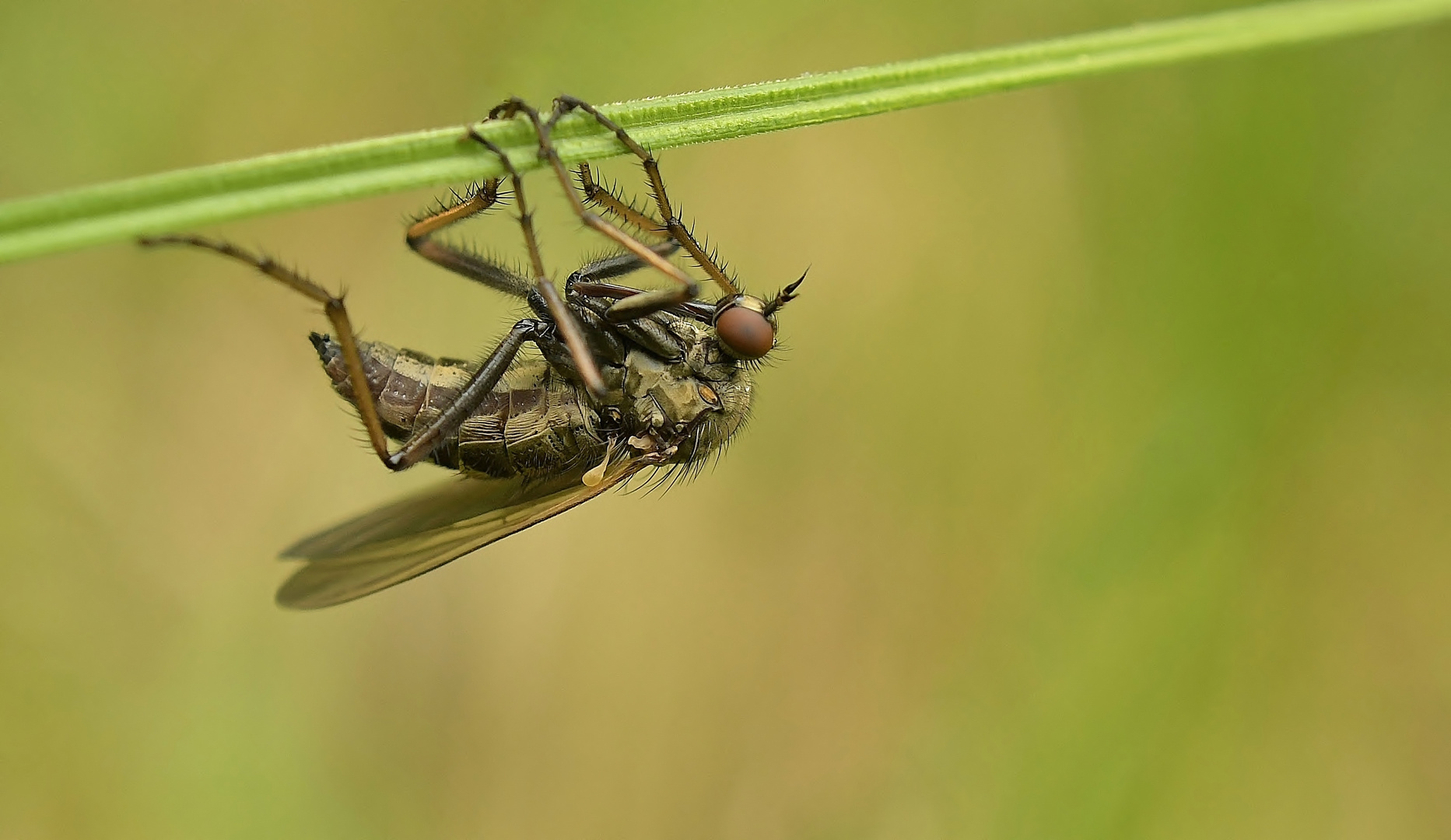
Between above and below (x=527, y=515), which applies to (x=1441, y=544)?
below

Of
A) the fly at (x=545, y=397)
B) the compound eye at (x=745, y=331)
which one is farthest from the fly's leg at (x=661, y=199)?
the compound eye at (x=745, y=331)

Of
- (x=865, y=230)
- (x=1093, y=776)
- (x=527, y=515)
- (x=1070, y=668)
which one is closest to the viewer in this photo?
(x=527, y=515)

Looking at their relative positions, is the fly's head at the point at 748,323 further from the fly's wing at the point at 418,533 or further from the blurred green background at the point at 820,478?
the blurred green background at the point at 820,478

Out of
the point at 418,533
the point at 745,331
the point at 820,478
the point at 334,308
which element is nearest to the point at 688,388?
the point at 745,331

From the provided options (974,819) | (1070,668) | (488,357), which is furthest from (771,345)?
(974,819)

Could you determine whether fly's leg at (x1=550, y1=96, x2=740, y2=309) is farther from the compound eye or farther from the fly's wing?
the fly's wing

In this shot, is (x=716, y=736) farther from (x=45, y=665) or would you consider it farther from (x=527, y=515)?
(x=45, y=665)
